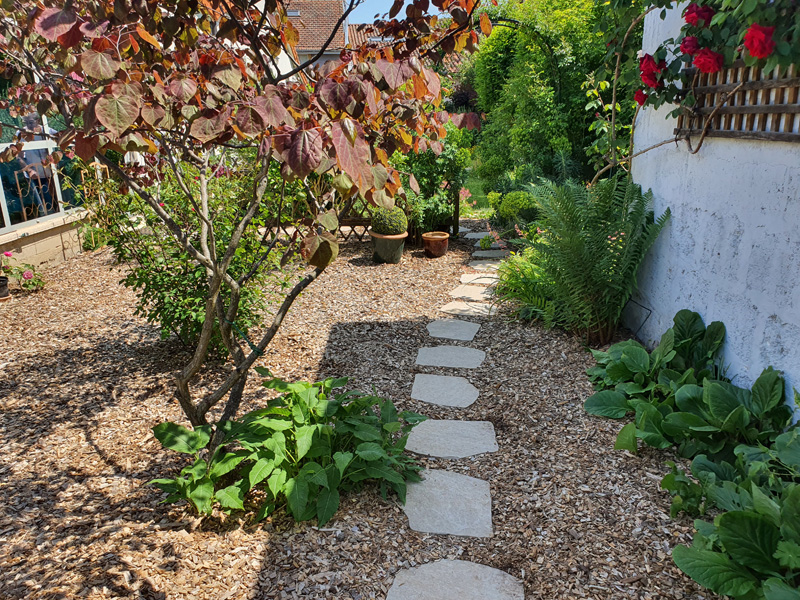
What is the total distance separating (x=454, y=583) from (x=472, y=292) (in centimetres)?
368

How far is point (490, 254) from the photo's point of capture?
6.88 m

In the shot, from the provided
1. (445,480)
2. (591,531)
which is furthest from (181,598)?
(591,531)

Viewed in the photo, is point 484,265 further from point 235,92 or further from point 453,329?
point 235,92

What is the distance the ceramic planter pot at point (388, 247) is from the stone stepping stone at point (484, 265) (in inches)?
31.9

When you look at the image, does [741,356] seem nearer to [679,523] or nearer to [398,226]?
[679,523]

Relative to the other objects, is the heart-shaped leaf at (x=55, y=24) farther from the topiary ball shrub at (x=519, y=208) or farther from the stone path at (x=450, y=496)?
the topiary ball shrub at (x=519, y=208)

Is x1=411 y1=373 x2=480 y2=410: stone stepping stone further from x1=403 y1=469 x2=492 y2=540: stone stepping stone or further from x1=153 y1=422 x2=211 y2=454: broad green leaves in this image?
x1=153 y1=422 x2=211 y2=454: broad green leaves

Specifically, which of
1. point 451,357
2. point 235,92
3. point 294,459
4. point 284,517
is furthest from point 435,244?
point 235,92

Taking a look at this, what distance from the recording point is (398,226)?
20.9ft

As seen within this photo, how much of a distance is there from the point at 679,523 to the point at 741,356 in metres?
1.09

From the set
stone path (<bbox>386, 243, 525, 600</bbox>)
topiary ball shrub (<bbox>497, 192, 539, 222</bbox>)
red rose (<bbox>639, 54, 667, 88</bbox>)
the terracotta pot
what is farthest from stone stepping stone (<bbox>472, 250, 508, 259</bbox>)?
red rose (<bbox>639, 54, 667, 88</bbox>)

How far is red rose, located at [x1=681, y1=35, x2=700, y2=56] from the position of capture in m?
2.95

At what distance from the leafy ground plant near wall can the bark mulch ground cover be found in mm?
135

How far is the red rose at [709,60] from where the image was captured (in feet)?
9.41
